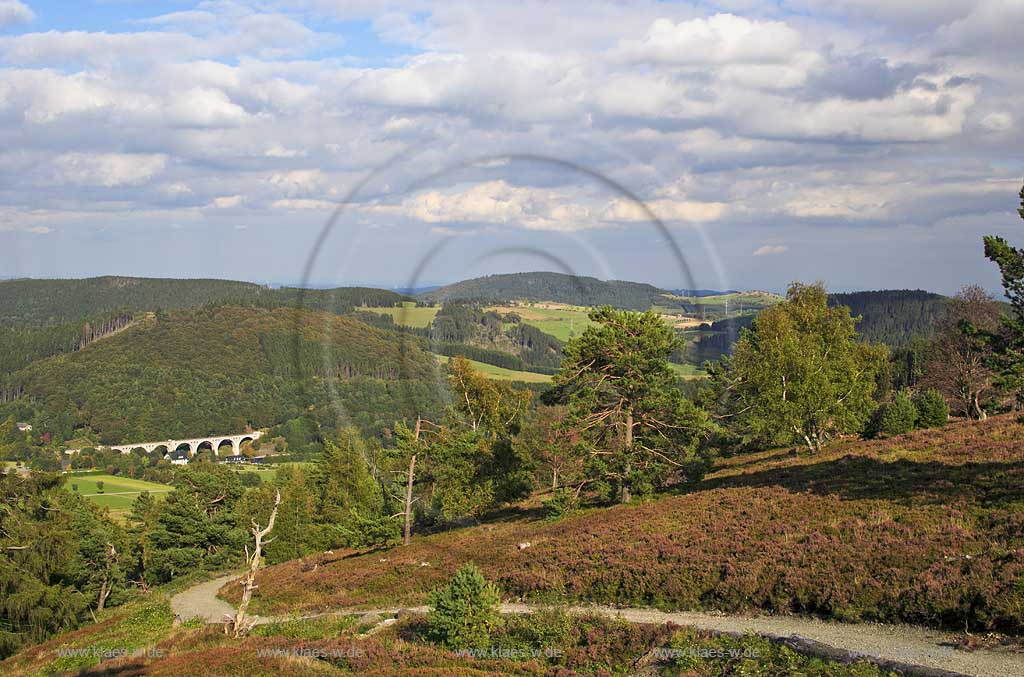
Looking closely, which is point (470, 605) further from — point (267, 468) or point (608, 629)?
point (267, 468)

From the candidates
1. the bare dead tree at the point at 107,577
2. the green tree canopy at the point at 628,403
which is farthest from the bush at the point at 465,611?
the bare dead tree at the point at 107,577

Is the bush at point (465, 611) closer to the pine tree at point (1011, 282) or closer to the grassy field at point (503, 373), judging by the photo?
the pine tree at point (1011, 282)

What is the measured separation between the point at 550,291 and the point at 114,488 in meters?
163

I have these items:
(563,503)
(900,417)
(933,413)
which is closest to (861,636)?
(563,503)

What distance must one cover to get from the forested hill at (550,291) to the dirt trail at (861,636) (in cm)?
1408

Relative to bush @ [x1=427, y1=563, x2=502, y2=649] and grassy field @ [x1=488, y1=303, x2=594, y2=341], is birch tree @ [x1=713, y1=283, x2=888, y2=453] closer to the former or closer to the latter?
grassy field @ [x1=488, y1=303, x2=594, y2=341]

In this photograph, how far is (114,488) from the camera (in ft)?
572

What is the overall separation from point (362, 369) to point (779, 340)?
53555mm

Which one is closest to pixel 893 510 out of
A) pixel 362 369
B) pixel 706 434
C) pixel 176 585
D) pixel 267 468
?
pixel 706 434

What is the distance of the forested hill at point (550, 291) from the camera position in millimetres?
36062

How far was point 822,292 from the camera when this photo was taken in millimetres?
68000

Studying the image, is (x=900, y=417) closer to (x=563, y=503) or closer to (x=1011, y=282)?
(x=563, y=503)

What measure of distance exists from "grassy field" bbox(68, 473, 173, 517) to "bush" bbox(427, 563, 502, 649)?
135439 mm

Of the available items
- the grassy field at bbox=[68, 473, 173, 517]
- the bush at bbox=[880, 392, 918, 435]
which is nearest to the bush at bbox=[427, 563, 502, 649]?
the bush at bbox=[880, 392, 918, 435]
